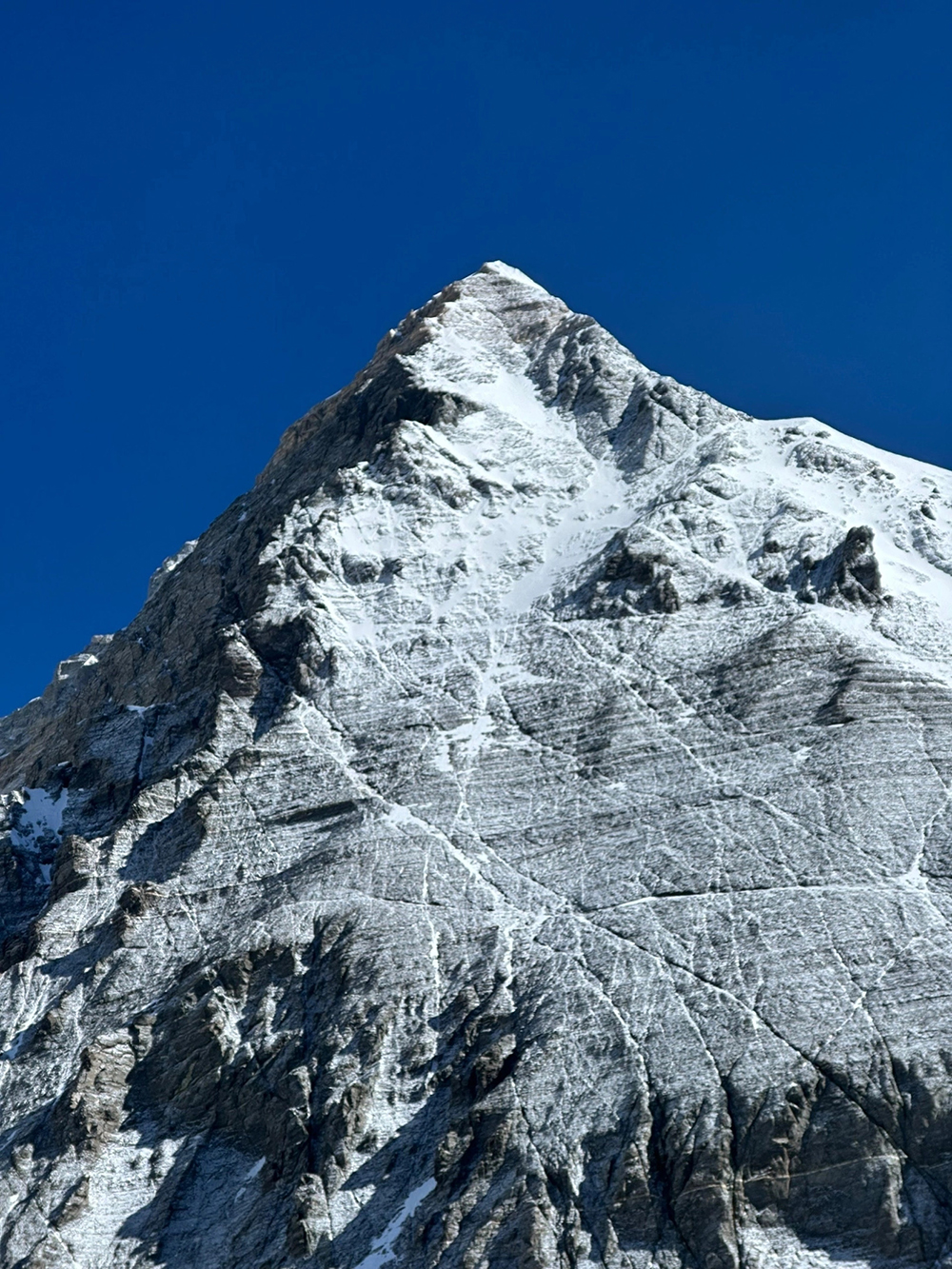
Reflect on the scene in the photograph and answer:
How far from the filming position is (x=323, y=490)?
5364 inches

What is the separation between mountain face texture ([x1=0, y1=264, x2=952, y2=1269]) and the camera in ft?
245

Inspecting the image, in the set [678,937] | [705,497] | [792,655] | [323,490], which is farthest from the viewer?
[323,490]

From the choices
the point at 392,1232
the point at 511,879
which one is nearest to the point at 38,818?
the point at 511,879

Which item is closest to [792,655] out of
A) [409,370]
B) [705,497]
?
[705,497]

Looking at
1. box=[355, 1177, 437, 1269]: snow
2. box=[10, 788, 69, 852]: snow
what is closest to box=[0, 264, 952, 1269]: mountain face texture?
box=[355, 1177, 437, 1269]: snow

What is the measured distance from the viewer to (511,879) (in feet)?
309

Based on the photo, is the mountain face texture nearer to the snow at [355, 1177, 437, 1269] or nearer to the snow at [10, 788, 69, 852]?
the snow at [355, 1177, 437, 1269]

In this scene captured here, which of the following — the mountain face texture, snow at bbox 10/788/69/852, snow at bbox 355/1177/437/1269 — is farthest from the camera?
snow at bbox 10/788/69/852

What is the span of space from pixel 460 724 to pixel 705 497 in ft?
100

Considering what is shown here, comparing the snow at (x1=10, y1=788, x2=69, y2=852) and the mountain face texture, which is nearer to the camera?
the mountain face texture

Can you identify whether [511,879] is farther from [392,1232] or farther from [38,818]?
[38,818]

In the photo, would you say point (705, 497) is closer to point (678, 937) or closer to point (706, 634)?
point (706, 634)

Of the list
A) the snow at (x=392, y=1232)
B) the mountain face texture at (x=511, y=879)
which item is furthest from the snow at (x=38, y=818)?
the snow at (x=392, y=1232)

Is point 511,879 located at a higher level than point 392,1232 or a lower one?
higher
